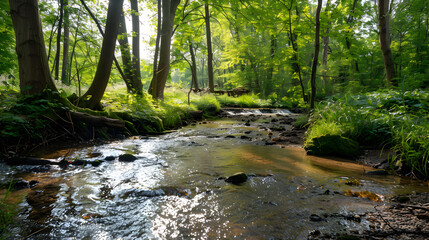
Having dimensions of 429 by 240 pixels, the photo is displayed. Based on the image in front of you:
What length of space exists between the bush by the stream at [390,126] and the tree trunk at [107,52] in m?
5.38

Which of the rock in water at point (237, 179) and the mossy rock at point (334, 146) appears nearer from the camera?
the rock in water at point (237, 179)

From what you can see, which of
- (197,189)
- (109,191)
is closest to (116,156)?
(109,191)

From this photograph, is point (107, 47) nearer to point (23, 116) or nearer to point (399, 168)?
point (23, 116)

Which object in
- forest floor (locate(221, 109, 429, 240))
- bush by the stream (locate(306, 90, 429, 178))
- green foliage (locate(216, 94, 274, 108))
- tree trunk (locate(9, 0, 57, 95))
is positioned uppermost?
tree trunk (locate(9, 0, 57, 95))

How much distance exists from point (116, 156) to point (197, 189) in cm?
217

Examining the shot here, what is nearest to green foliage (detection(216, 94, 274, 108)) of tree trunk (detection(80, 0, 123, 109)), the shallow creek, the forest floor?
tree trunk (detection(80, 0, 123, 109))

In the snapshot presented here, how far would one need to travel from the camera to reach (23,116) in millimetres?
3836

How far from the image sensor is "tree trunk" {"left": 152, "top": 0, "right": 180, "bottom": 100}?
8.99 metres

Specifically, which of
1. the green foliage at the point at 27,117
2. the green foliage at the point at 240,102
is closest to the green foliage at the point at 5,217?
the green foliage at the point at 27,117

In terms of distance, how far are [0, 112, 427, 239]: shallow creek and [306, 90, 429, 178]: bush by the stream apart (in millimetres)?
409

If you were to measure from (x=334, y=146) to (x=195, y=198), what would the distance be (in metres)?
3.15

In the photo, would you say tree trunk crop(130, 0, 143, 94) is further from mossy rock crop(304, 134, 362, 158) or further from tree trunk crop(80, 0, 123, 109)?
mossy rock crop(304, 134, 362, 158)

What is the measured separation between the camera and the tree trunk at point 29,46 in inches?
155

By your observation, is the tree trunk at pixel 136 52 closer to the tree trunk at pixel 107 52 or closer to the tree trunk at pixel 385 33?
the tree trunk at pixel 107 52
